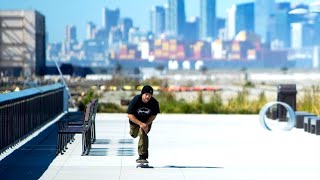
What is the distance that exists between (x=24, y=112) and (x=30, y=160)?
4.31 meters

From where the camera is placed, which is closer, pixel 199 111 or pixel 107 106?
pixel 199 111

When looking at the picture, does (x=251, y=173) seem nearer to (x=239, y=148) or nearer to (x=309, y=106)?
(x=239, y=148)

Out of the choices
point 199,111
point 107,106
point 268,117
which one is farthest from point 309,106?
point 107,106

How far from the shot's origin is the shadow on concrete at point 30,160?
1439cm

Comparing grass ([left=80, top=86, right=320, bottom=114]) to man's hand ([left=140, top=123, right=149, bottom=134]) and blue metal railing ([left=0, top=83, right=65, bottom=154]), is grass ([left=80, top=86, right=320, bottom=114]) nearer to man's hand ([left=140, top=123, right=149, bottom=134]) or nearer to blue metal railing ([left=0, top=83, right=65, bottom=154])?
blue metal railing ([left=0, top=83, right=65, bottom=154])

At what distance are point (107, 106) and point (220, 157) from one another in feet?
72.8

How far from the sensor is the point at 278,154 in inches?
719

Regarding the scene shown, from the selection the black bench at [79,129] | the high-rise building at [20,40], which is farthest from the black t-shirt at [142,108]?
the high-rise building at [20,40]

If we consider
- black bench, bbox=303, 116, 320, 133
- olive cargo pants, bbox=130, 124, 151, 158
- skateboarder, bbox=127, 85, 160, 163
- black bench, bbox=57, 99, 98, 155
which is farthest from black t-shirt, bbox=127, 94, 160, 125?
black bench, bbox=303, 116, 320, 133

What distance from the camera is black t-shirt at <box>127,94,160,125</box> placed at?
15.4 meters

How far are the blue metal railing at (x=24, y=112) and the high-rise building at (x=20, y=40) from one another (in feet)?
345

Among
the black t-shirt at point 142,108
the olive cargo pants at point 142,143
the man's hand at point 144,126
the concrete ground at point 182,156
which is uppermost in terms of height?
the black t-shirt at point 142,108

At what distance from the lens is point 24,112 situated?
819 inches

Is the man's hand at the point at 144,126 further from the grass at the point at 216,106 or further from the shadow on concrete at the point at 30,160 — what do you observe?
the grass at the point at 216,106
